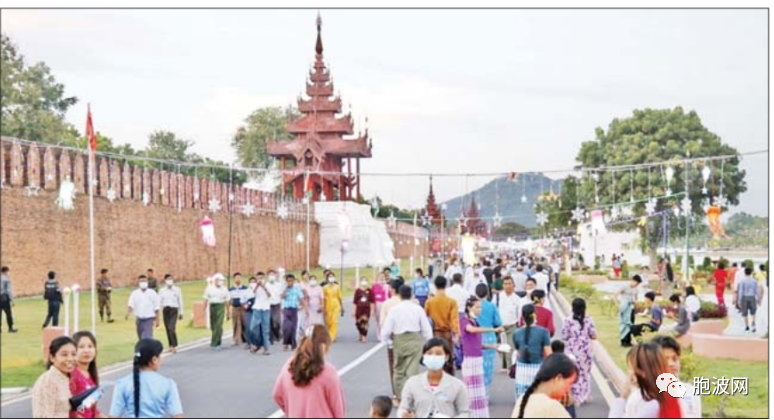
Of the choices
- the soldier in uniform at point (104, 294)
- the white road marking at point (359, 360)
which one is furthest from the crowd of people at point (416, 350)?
the white road marking at point (359, 360)

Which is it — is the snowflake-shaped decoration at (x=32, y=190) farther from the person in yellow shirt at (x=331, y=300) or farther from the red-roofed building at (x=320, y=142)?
the red-roofed building at (x=320, y=142)

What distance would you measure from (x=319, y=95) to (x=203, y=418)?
49.4 metres

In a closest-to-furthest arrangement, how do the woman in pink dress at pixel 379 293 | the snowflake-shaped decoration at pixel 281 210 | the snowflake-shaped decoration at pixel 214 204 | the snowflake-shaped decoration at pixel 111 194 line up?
1. the woman in pink dress at pixel 379 293
2. the snowflake-shaped decoration at pixel 111 194
3. the snowflake-shaped decoration at pixel 214 204
4. the snowflake-shaped decoration at pixel 281 210

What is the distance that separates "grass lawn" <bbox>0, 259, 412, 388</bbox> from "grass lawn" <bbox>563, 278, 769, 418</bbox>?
7169 millimetres

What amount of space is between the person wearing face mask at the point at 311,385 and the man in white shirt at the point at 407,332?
4397mm

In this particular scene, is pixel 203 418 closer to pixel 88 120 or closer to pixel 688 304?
pixel 88 120

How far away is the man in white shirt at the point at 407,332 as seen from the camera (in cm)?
1094

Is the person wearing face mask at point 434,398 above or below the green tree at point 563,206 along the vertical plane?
below

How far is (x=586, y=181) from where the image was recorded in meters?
57.9

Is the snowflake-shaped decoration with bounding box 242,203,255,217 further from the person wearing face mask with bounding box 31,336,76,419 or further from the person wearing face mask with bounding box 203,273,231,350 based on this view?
the person wearing face mask with bounding box 31,336,76,419

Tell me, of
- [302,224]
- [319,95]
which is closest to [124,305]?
Answer: [302,224]

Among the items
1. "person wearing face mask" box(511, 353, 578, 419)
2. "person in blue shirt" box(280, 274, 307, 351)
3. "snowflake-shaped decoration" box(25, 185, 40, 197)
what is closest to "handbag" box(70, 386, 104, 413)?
"person wearing face mask" box(511, 353, 578, 419)

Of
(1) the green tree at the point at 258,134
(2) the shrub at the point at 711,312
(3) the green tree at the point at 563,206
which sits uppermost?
(1) the green tree at the point at 258,134

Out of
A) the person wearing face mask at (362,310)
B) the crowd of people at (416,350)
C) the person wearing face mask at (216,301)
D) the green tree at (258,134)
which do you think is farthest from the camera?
the green tree at (258,134)
